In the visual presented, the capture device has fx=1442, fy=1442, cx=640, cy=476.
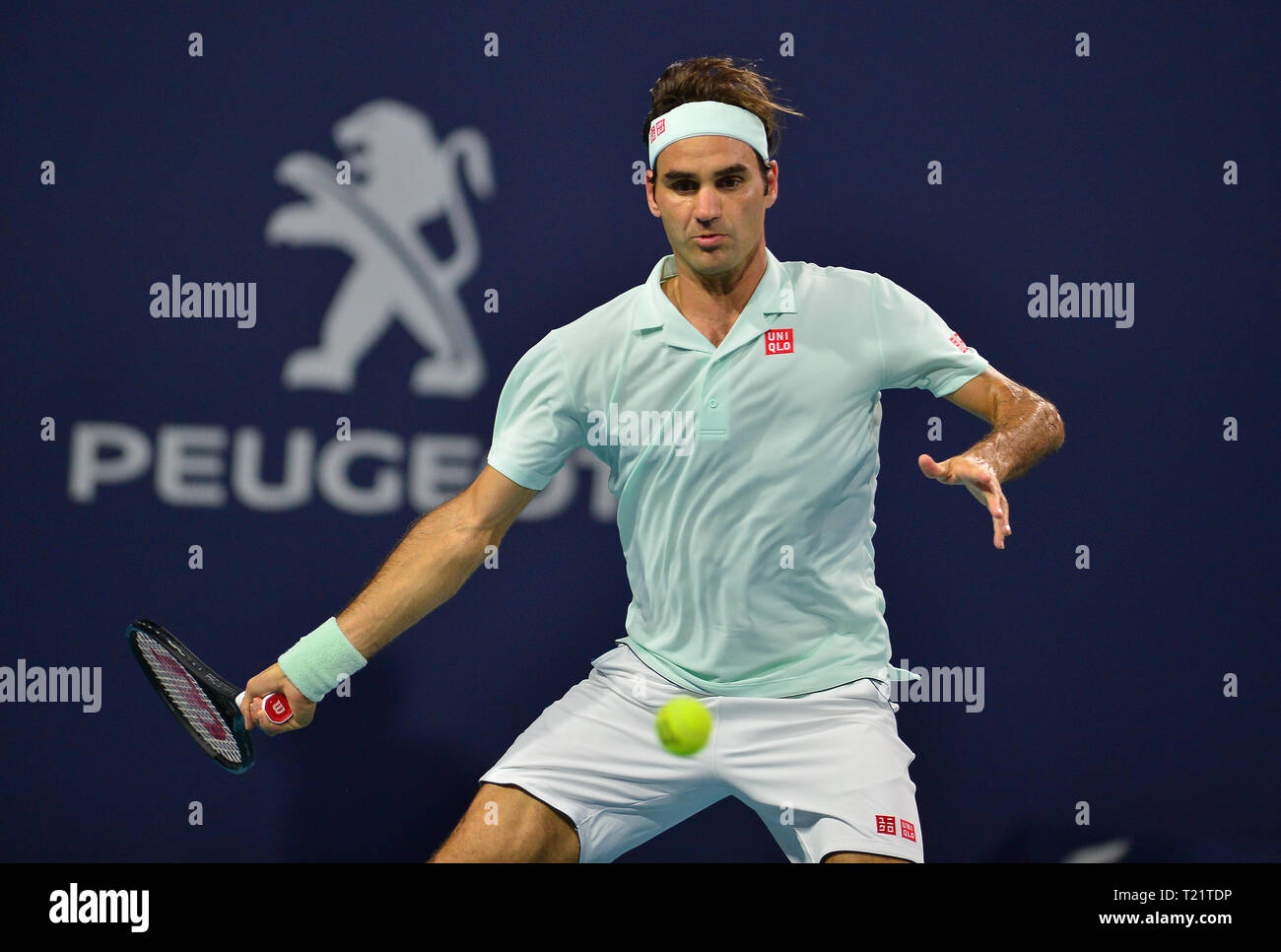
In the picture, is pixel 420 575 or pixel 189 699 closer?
pixel 420 575

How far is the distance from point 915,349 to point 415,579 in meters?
1.29

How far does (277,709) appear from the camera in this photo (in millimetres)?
3322

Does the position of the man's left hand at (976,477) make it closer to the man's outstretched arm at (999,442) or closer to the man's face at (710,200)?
the man's outstretched arm at (999,442)

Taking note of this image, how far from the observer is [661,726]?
328 centimetres

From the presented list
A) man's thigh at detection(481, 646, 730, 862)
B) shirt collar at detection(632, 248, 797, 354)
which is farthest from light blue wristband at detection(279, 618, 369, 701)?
shirt collar at detection(632, 248, 797, 354)

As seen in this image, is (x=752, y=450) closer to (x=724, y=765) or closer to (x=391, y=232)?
(x=724, y=765)

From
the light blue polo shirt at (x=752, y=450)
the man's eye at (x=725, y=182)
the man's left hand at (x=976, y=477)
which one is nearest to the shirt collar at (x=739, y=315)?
the light blue polo shirt at (x=752, y=450)

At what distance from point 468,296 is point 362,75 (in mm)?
699

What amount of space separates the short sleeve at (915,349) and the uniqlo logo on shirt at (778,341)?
8.5 inches

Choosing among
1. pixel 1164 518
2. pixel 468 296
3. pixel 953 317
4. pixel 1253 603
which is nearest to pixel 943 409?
pixel 953 317

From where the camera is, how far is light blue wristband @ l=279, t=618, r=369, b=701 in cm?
329

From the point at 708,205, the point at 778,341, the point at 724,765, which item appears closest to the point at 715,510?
the point at 778,341

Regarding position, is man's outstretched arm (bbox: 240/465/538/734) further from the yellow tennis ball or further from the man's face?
the man's face
